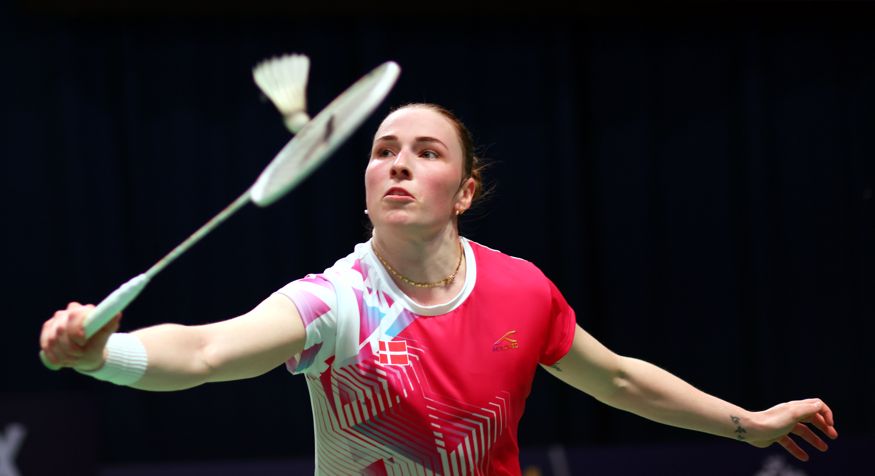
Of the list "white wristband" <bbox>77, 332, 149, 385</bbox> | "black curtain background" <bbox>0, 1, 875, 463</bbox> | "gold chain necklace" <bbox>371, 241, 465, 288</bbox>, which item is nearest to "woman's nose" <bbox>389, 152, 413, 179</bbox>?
"gold chain necklace" <bbox>371, 241, 465, 288</bbox>

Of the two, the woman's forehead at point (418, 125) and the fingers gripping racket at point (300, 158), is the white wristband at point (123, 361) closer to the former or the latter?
the fingers gripping racket at point (300, 158)

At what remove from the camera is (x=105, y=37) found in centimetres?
A: 524

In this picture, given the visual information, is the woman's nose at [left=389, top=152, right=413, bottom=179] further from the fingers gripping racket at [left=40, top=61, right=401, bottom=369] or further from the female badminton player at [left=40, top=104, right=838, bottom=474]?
the fingers gripping racket at [left=40, top=61, right=401, bottom=369]

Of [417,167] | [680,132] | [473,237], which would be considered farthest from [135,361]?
[680,132]

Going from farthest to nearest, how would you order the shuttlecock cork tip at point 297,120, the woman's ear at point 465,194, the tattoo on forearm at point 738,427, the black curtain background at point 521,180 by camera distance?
the black curtain background at point 521,180 < the tattoo on forearm at point 738,427 < the woman's ear at point 465,194 < the shuttlecock cork tip at point 297,120

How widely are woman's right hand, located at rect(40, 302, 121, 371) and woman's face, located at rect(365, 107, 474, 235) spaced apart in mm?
749

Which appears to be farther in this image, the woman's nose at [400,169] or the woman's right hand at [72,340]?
the woman's nose at [400,169]

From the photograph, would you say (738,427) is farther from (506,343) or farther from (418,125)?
(418,125)

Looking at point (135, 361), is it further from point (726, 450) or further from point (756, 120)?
point (756, 120)

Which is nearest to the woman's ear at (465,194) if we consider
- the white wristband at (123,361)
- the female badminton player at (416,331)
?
the female badminton player at (416,331)

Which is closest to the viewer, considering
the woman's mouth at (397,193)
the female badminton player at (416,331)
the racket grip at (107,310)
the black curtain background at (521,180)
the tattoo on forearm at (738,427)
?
the racket grip at (107,310)

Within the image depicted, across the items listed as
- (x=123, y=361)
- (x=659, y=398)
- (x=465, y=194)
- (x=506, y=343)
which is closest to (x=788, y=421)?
(x=659, y=398)

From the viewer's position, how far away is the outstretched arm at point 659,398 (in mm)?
2592

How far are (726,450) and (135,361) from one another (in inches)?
135
